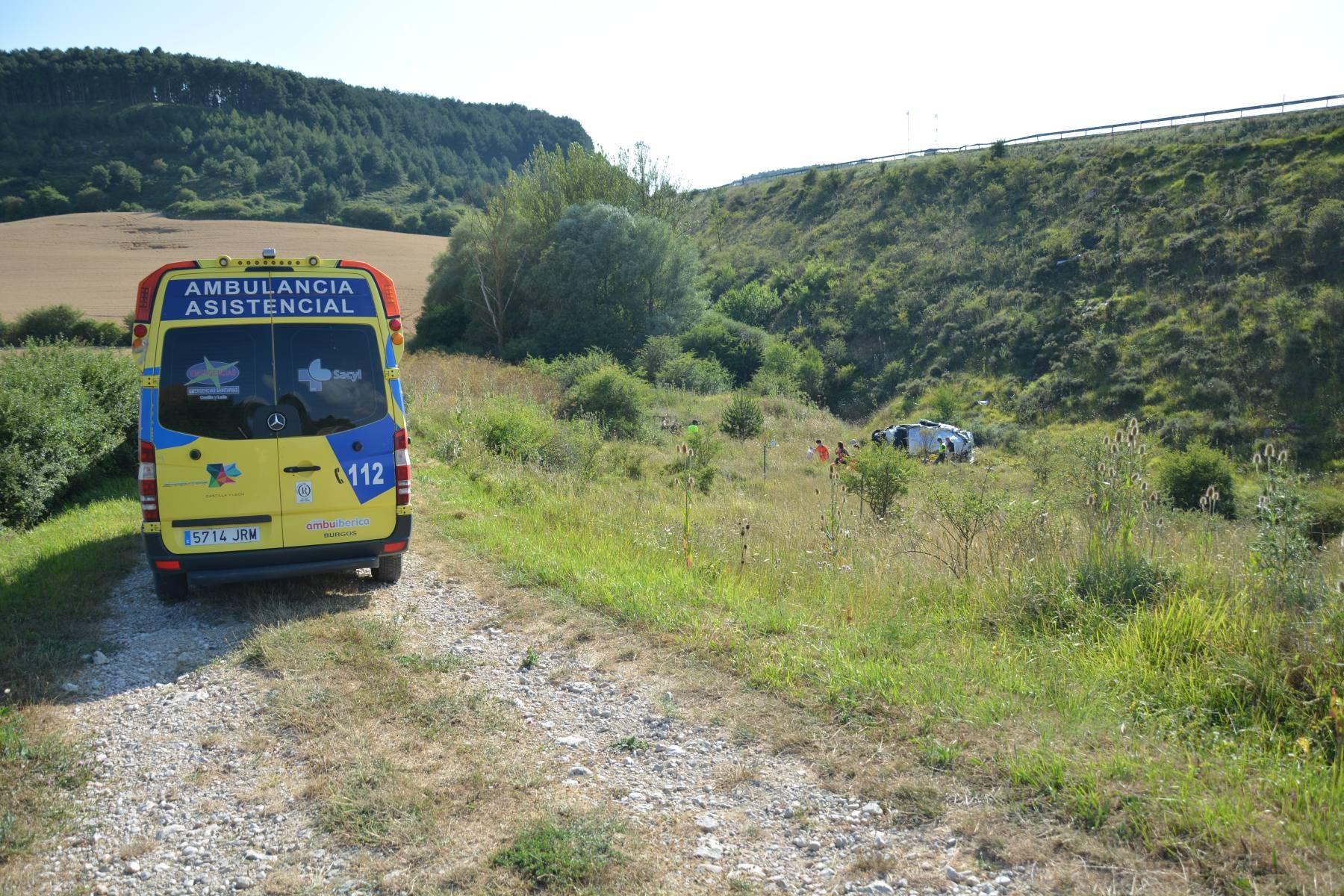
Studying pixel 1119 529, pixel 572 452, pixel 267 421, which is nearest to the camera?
pixel 1119 529

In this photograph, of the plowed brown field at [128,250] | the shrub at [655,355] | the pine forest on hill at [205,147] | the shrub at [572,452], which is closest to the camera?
the shrub at [572,452]

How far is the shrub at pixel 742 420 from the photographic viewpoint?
2719 cm

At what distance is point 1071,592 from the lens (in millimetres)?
5363

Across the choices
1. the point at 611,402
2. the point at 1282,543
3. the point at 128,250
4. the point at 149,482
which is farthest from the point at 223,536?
the point at 128,250

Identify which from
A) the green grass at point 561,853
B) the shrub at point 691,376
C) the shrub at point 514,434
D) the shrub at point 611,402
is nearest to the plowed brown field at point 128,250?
the shrub at point 691,376

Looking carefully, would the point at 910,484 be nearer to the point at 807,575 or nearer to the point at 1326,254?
the point at 807,575

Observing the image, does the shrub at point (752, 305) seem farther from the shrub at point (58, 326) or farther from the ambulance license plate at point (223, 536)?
the ambulance license plate at point (223, 536)

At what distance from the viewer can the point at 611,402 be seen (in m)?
23.6

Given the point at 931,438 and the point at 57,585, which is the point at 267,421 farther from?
the point at 931,438

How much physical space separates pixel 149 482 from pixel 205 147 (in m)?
83.7

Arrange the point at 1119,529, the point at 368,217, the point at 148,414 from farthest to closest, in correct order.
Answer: the point at 368,217, the point at 148,414, the point at 1119,529

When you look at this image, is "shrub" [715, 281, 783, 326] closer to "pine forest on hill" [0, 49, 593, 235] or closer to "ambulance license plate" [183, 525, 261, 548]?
"pine forest on hill" [0, 49, 593, 235]

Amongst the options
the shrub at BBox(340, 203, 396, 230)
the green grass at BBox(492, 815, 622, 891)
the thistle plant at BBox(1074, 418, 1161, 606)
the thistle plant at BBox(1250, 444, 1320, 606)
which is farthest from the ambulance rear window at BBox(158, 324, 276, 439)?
the shrub at BBox(340, 203, 396, 230)

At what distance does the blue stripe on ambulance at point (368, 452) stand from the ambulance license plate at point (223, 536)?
0.80m
